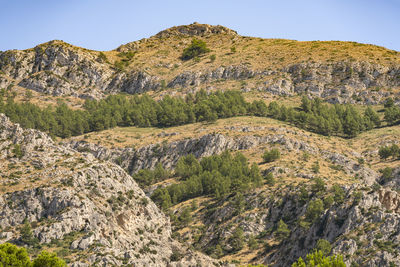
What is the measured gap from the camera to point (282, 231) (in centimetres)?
13512

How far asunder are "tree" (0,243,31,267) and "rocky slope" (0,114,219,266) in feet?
75.4

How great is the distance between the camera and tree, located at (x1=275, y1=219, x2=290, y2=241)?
134875 millimetres

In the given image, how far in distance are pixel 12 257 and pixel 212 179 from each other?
87.3m

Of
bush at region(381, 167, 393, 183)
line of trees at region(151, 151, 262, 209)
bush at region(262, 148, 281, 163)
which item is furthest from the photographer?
bush at region(262, 148, 281, 163)

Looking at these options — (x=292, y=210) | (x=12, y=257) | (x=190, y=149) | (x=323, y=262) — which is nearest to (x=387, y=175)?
(x=292, y=210)

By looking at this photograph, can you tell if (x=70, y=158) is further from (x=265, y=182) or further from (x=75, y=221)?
(x=265, y=182)

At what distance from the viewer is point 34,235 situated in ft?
403

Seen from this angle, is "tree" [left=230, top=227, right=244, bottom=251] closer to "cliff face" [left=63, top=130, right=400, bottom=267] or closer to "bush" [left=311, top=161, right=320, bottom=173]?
"cliff face" [left=63, top=130, right=400, bottom=267]

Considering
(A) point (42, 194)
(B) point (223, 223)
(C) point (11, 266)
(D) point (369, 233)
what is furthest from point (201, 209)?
(C) point (11, 266)

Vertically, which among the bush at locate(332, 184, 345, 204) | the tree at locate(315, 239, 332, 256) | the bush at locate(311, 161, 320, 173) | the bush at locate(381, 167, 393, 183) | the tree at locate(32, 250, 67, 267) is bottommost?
the tree at locate(315, 239, 332, 256)

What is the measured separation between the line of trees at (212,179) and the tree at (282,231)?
2123cm

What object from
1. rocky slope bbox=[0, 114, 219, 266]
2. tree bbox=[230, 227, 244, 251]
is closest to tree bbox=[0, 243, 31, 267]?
rocky slope bbox=[0, 114, 219, 266]

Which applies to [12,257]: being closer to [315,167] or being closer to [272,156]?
[315,167]

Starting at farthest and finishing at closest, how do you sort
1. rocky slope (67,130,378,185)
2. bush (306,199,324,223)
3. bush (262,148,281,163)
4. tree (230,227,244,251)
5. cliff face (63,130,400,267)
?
rocky slope (67,130,378,185) < bush (262,148,281,163) < tree (230,227,244,251) < bush (306,199,324,223) < cliff face (63,130,400,267)
